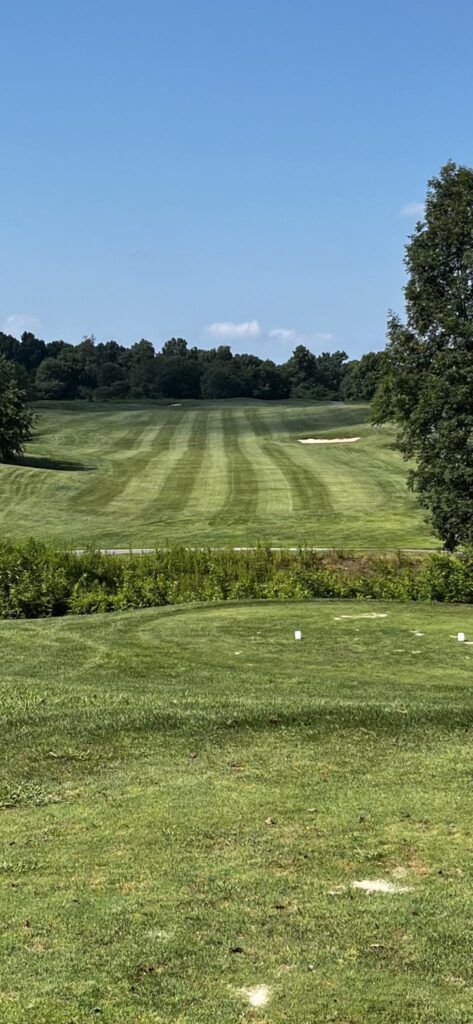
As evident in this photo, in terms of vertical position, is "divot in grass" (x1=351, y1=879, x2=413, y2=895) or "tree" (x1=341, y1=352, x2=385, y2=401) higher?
"tree" (x1=341, y1=352, x2=385, y2=401)

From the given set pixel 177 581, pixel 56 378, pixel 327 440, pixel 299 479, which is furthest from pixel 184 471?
pixel 56 378

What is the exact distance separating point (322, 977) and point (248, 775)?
366 cm

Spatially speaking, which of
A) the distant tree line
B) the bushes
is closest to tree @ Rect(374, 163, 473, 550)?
the bushes

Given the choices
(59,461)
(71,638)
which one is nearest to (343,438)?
Answer: (59,461)

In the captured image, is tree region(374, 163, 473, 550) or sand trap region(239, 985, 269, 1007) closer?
sand trap region(239, 985, 269, 1007)

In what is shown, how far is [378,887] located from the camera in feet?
19.9

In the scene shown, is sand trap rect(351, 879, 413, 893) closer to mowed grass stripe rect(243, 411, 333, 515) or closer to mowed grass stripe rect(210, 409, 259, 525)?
mowed grass stripe rect(210, 409, 259, 525)

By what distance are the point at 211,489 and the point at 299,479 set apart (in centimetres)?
549

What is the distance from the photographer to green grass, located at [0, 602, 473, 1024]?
4.84m

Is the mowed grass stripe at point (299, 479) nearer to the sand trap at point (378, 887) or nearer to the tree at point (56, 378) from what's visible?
the sand trap at point (378, 887)

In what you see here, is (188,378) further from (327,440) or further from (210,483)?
(210,483)

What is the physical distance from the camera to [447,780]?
27.2 feet

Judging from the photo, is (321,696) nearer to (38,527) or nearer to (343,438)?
(38,527)

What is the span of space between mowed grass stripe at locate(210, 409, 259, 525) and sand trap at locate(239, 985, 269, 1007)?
36.1 m
